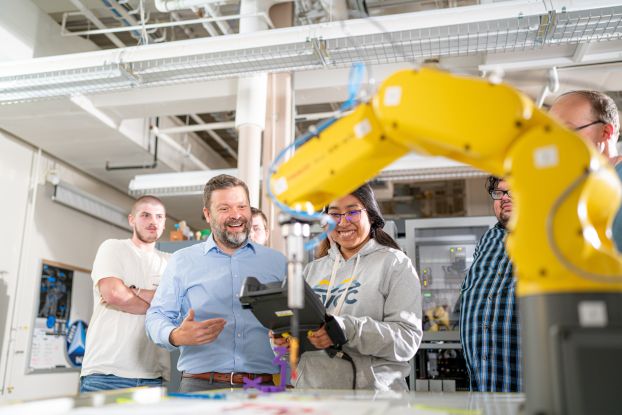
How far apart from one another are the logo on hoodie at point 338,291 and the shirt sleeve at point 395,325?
11 cm

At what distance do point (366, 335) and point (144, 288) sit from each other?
1816mm

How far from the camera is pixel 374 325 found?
167cm

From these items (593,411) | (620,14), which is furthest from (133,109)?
(593,411)

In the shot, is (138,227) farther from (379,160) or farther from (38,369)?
(38,369)

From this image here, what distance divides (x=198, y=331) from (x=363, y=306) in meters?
0.56

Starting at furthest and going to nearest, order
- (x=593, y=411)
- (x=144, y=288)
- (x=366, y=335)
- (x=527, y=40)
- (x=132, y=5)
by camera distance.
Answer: (x=132, y=5) < (x=144, y=288) < (x=527, y=40) < (x=366, y=335) < (x=593, y=411)

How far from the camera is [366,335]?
1.65m

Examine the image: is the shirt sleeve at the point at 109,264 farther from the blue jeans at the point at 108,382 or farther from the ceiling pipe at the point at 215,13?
the ceiling pipe at the point at 215,13

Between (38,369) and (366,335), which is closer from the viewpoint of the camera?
(366,335)

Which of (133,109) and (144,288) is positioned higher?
(133,109)

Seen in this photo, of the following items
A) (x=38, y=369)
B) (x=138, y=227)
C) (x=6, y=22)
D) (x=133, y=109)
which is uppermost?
(x=6, y=22)

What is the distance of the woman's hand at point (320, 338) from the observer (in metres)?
1.60

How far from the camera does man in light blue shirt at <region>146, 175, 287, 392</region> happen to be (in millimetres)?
1958

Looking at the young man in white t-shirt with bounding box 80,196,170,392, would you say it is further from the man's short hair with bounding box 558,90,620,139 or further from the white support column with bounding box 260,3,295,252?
the man's short hair with bounding box 558,90,620,139
